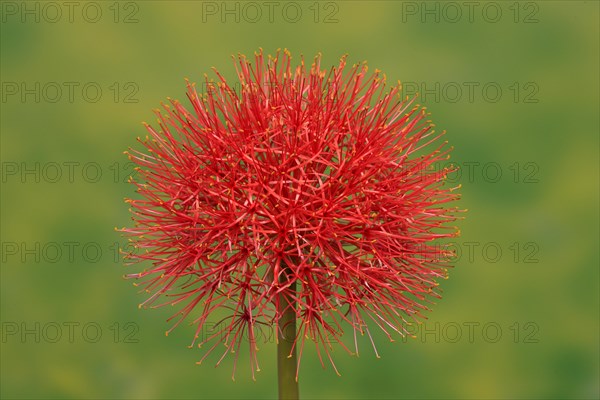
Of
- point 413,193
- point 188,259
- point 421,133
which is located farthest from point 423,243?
point 188,259

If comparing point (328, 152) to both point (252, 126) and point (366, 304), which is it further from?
point (366, 304)

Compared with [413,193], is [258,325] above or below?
below

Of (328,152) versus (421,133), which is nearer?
(328,152)

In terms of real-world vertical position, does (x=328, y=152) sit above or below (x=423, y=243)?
above

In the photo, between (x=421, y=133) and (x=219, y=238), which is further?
(x=421, y=133)

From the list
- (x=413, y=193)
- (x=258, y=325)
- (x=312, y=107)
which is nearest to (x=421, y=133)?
(x=413, y=193)

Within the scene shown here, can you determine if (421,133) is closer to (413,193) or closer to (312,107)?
(413,193)

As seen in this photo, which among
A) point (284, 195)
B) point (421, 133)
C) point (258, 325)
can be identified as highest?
point (421, 133)
